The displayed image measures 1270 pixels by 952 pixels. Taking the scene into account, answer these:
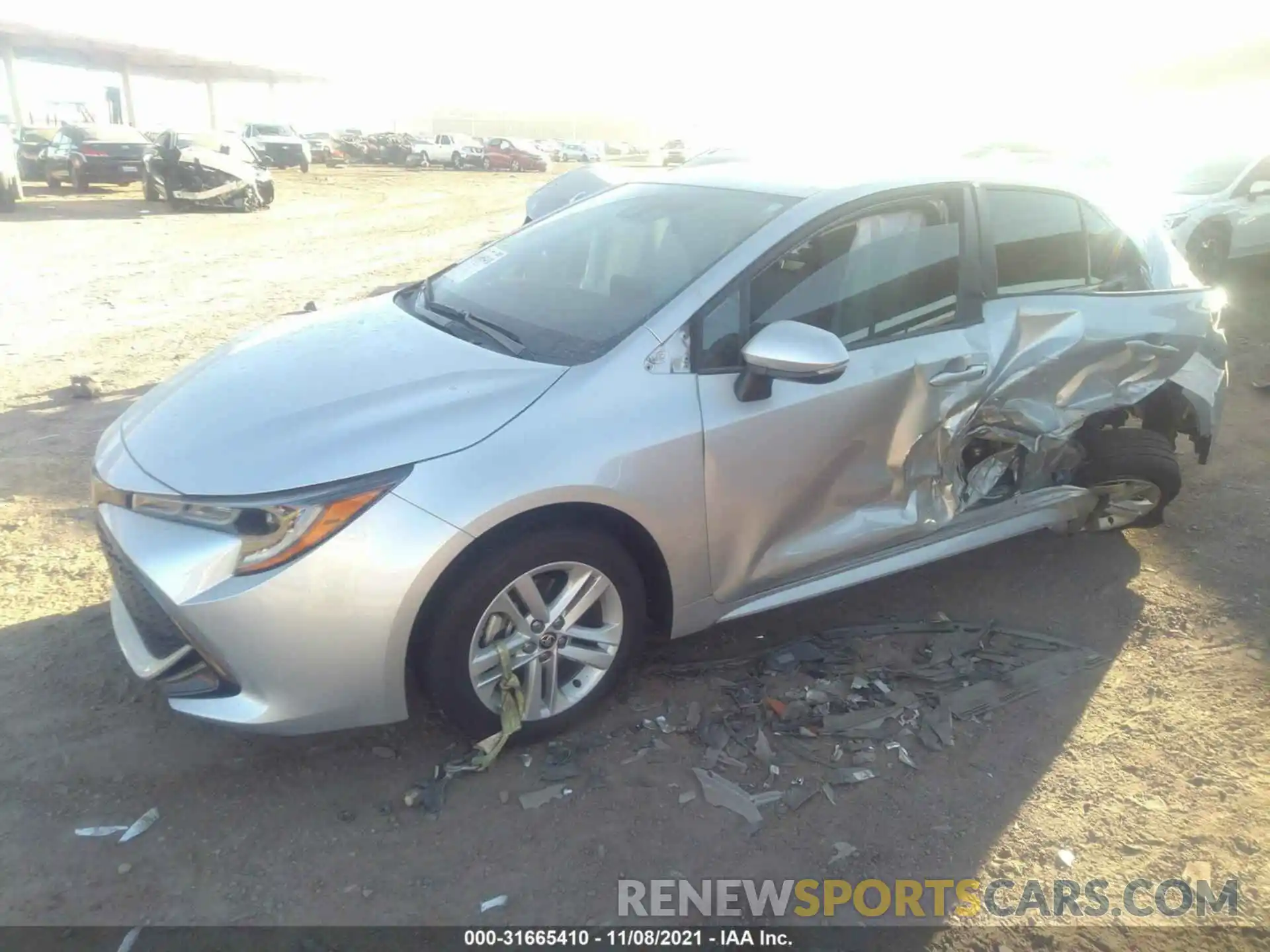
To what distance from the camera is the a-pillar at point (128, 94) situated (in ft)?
138

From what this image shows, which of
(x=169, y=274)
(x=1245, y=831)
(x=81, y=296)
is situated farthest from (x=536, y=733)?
(x=169, y=274)

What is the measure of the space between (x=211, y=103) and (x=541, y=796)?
2288 inches

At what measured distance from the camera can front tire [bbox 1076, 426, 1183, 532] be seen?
13.1 feet

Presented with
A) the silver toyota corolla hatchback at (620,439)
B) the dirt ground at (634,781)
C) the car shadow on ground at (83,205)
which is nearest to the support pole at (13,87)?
the car shadow on ground at (83,205)

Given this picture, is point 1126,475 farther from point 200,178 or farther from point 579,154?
point 579,154

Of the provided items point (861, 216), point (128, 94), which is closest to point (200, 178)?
point (861, 216)

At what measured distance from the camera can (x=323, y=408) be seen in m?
2.72

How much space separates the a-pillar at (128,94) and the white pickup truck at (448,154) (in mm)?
13762

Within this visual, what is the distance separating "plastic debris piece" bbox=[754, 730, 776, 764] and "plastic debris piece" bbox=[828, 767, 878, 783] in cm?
19

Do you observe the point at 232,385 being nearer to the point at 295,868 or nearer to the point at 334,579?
the point at 334,579

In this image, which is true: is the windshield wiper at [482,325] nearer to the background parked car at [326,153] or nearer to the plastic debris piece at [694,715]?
the plastic debris piece at [694,715]

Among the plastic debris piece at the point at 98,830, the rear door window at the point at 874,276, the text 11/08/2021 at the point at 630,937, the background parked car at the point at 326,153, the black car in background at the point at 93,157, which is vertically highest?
the background parked car at the point at 326,153

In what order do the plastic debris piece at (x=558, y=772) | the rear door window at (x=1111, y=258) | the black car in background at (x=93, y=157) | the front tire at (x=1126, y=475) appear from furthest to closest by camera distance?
the black car in background at (x=93, y=157), the front tire at (x=1126, y=475), the rear door window at (x=1111, y=258), the plastic debris piece at (x=558, y=772)

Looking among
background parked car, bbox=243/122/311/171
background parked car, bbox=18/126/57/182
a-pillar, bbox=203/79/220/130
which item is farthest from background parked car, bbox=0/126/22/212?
a-pillar, bbox=203/79/220/130
